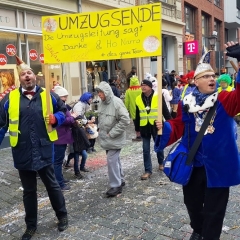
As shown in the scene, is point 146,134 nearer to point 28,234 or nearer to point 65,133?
point 65,133

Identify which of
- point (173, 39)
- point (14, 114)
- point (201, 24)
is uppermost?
point (201, 24)

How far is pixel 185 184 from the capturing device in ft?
10.1

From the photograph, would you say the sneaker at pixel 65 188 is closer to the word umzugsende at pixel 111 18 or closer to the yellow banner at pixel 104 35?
the yellow banner at pixel 104 35

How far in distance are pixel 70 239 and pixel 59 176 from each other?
176 centimetres

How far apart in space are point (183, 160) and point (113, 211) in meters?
1.76

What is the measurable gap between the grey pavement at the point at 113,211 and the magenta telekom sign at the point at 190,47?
14.6 m

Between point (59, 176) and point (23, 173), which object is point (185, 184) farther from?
point (59, 176)

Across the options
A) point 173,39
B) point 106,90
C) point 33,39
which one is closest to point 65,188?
point 106,90

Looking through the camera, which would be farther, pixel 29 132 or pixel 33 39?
pixel 33 39

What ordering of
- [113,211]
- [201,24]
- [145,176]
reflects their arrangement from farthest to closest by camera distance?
1. [201,24]
2. [145,176]
3. [113,211]

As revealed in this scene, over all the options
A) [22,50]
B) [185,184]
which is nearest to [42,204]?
[185,184]

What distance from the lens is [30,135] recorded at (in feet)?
12.1

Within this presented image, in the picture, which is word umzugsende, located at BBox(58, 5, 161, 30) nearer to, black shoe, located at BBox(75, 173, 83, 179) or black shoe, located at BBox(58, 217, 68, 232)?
black shoe, located at BBox(58, 217, 68, 232)

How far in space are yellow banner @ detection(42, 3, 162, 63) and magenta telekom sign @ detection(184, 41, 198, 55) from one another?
16.2 m
